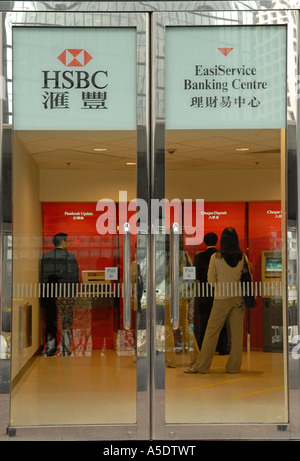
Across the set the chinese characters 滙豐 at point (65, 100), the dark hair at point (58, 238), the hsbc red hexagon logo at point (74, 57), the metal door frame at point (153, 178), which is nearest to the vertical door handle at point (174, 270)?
the metal door frame at point (153, 178)

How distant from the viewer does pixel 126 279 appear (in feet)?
15.2

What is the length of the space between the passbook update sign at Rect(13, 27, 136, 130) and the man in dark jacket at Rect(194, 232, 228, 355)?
1087mm

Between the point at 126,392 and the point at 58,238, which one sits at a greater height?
the point at 58,238

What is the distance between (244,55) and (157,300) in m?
2.01

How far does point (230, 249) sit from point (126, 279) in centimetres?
83

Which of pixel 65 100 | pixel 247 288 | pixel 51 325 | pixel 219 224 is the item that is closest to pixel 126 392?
pixel 51 325

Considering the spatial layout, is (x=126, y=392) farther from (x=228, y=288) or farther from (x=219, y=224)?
(x=219, y=224)

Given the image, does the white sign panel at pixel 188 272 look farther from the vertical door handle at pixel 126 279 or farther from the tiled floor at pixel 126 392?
the tiled floor at pixel 126 392

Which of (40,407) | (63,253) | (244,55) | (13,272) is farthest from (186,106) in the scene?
(40,407)

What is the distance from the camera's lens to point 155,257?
468 cm

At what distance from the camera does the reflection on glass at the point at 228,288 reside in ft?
15.3

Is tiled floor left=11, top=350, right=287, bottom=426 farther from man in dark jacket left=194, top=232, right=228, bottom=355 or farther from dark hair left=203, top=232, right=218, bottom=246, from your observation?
dark hair left=203, top=232, right=218, bottom=246
